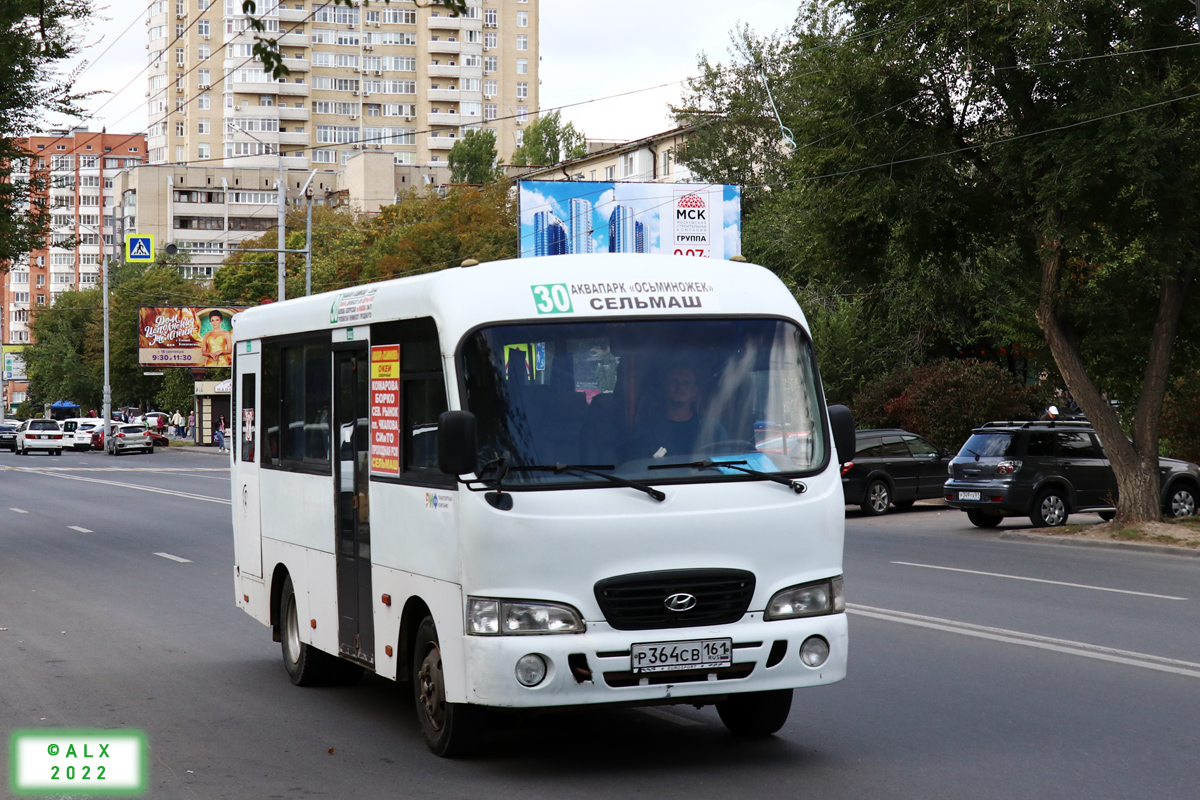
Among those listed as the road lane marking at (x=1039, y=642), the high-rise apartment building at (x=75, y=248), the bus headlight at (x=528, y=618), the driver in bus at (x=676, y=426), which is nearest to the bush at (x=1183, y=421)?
the road lane marking at (x=1039, y=642)

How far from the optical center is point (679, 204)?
138 ft

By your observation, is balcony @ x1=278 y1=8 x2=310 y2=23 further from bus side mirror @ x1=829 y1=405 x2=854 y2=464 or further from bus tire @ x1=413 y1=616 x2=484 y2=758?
bus tire @ x1=413 y1=616 x2=484 y2=758

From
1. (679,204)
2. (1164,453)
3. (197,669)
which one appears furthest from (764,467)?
(679,204)

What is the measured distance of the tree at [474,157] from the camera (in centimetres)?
11419

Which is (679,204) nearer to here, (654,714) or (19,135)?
(19,135)

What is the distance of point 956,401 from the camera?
34469mm

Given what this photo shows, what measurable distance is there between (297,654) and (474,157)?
107 m

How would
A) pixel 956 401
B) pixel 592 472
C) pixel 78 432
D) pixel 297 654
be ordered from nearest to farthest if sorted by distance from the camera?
pixel 592 472, pixel 297 654, pixel 956 401, pixel 78 432

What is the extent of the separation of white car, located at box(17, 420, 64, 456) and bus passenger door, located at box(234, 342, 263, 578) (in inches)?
2560

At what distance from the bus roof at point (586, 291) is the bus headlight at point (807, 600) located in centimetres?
140

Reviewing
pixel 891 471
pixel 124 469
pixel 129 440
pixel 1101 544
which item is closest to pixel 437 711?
pixel 1101 544

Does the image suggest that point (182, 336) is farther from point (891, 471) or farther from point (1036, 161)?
point (1036, 161)

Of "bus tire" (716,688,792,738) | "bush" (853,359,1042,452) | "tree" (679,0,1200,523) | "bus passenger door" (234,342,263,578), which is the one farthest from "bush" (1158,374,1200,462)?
"bus tire" (716,688,792,738)

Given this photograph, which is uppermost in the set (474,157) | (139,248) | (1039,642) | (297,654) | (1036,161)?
(474,157)
